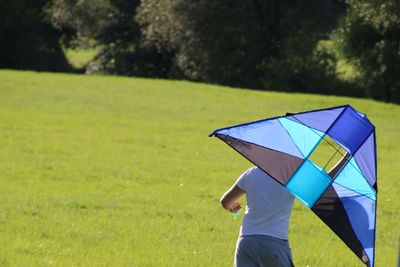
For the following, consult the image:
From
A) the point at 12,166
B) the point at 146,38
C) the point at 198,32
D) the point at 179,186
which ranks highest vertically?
the point at 179,186

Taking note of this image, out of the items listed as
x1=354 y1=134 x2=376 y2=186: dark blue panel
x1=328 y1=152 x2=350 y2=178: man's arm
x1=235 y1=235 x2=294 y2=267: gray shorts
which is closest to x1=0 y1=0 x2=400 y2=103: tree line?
x1=354 y1=134 x2=376 y2=186: dark blue panel

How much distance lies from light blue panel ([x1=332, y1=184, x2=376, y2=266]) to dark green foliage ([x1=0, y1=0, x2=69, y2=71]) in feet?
139

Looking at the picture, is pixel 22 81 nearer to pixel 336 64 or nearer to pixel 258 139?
pixel 336 64

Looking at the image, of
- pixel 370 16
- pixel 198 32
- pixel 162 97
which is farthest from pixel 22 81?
pixel 370 16

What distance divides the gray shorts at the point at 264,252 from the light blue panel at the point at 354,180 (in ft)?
2.07

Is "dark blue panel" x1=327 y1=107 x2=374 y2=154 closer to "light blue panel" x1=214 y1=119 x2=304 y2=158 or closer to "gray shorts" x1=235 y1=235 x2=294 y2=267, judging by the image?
"light blue panel" x1=214 y1=119 x2=304 y2=158

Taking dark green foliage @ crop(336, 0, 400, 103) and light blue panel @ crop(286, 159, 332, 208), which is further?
dark green foliage @ crop(336, 0, 400, 103)

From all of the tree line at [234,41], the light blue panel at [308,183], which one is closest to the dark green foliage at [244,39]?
the tree line at [234,41]

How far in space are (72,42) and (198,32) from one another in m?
13.5

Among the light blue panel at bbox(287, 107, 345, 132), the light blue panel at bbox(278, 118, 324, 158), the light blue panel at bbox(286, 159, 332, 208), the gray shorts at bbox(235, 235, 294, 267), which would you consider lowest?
the gray shorts at bbox(235, 235, 294, 267)

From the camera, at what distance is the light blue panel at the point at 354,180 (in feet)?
19.7

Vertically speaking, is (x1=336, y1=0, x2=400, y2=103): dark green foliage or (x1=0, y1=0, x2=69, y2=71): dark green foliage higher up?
(x1=336, y1=0, x2=400, y2=103): dark green foliage

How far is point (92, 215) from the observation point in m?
11.0

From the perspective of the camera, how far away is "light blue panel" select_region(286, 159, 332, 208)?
5832mm
